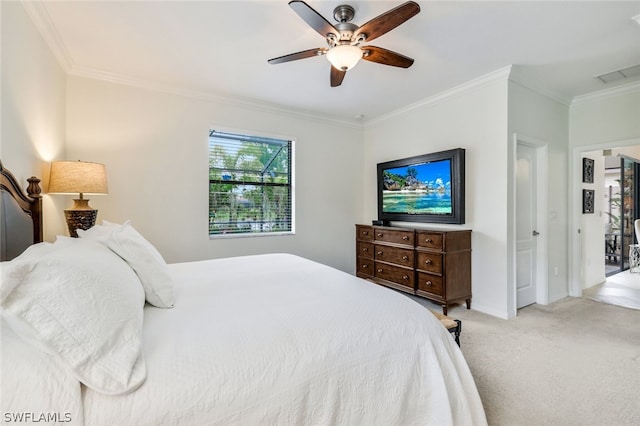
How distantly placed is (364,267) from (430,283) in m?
1.12

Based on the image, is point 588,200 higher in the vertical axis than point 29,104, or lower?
lower

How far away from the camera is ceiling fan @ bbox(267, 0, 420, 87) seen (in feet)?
5.76

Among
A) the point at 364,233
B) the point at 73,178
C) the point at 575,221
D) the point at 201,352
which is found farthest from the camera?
the point at 364,233

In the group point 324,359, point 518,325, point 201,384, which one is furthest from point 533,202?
point 201,384

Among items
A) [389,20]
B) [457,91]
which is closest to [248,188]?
[389,20]

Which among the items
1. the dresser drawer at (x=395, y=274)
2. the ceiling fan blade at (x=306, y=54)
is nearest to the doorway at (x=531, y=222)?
the dresser drawer at (x=395, y=274)

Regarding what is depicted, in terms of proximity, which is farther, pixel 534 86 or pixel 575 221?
pixel 575 221

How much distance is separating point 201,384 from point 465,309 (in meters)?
3.30

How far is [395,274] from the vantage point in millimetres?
3830

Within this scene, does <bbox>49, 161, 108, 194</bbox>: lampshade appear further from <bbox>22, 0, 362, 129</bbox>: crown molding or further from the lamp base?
<bbox>22, 0, 362, 129</bbox>: crown molding

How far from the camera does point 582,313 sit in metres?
3.32

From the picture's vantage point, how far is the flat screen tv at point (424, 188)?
11.5 ft

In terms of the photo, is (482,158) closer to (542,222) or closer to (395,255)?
(542,222)

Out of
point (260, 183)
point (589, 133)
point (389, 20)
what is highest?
point (389, 20)
